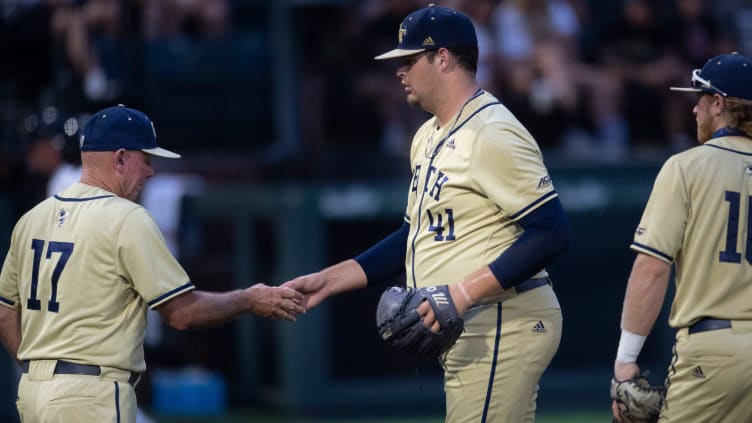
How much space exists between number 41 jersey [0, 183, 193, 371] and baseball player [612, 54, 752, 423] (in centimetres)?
183

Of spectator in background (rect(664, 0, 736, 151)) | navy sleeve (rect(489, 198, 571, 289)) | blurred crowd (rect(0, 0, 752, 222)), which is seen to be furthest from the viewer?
spectator in background (rect(664, 0, 736, 151))

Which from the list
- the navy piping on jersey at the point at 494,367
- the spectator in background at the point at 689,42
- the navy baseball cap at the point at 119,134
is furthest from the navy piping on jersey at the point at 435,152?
the spectator in background at the point at 689,42

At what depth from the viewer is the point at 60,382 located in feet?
15.3

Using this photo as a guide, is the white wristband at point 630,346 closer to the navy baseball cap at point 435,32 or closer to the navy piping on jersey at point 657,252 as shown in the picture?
the navy piping on jersey at point 657,252

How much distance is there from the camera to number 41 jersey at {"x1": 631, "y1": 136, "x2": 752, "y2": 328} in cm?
475

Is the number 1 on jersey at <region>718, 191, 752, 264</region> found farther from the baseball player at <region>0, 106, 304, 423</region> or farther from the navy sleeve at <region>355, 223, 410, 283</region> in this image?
the baseball player at <region>0, 106, 304, 423</region>

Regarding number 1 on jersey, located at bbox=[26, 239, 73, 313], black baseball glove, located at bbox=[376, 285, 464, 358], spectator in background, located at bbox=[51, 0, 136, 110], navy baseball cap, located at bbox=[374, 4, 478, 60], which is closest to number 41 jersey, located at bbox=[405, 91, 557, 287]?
black baseball glove, located at bbox=[376, 285, 464, 358]

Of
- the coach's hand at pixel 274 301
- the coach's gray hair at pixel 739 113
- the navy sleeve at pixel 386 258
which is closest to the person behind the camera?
the coach's gray hair at pixel 739 113

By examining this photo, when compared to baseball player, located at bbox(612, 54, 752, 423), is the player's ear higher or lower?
higher

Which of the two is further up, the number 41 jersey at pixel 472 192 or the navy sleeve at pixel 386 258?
the number 41 jersey at pixel 472 192

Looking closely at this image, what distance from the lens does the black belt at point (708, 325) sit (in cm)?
474

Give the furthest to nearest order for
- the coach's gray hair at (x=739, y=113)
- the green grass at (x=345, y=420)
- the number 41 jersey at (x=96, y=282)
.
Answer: the green grass at (x=345, y=420)
the coach's gray hair at (x=739, y=113)
the number 41 jersey at (x=96, y=282)

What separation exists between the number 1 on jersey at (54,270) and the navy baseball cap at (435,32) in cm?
147

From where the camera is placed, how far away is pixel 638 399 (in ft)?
15.9
